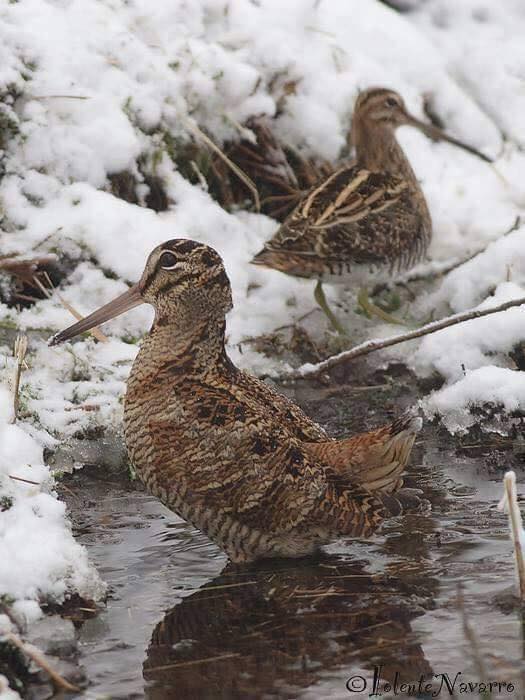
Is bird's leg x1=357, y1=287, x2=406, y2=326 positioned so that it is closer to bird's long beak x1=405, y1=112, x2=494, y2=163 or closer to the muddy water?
bird's long beak x1=405, y1=112, x2=494, y2=163

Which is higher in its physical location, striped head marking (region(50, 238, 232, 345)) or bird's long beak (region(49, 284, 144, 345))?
striped head marking (region(50, 238, 232, 345))

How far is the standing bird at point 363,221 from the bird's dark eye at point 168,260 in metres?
1.75

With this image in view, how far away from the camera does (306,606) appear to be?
4.04m

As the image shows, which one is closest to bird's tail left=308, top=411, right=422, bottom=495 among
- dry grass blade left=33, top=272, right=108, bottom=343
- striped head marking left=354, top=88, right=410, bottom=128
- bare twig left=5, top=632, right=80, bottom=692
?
bare twig left=5, top=632, right=80, bottom=692

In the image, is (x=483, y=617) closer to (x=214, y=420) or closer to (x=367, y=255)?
(x=214, y=420)

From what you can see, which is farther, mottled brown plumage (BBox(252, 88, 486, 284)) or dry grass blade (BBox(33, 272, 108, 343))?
mottled brown plumage (BBox(252, 88, 486, 284))

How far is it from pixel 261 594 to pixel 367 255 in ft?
8.48

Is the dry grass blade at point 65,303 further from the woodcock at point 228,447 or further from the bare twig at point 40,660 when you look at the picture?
the bare twig at point 40,660

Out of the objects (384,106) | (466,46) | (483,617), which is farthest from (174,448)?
(466,46)

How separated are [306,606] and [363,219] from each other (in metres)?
2.79

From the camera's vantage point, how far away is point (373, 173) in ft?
22.3

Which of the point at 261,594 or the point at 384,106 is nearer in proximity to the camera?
the point at 261,594

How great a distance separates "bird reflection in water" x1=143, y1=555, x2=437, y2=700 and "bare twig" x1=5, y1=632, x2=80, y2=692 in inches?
9.0

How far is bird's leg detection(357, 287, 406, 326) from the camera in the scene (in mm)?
6586
